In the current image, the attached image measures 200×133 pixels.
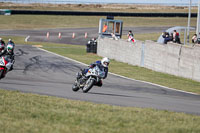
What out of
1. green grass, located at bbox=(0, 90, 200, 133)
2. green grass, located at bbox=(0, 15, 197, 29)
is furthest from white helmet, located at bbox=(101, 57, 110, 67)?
green grass, located at bbox=(0, 15, 197, 29)

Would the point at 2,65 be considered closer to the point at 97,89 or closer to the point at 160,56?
the point at 97,89

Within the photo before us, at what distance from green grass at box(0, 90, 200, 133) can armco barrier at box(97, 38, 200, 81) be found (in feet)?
30.9

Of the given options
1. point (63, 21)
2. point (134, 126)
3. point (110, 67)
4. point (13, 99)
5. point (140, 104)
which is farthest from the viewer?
point (63, 21)

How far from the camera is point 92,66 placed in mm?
13031

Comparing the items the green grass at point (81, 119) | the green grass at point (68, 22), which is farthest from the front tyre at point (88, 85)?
the green grass at point (68, 22)

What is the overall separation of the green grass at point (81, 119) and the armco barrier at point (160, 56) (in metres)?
9.41

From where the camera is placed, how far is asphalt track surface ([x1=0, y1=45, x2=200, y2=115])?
12.4 m

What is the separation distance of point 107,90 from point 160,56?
8.17m

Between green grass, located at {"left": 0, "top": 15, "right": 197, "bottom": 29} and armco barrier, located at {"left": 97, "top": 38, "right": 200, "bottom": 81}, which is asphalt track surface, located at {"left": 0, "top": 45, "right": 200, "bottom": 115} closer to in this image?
armco barrier, located at {"left": 97, "top": 38, "right": 200, "bottom": 81}

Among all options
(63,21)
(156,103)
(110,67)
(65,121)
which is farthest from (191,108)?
(63,21)

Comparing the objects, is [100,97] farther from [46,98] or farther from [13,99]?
[13,99]

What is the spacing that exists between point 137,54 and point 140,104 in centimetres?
1323

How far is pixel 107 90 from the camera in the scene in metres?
15.1

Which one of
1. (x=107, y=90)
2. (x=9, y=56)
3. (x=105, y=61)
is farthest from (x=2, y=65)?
(x=105, y=61)
